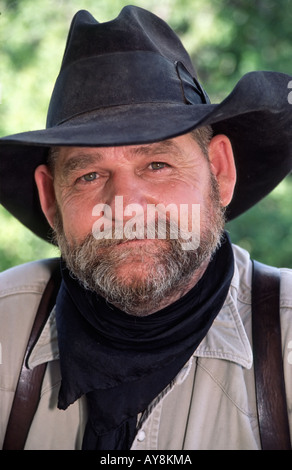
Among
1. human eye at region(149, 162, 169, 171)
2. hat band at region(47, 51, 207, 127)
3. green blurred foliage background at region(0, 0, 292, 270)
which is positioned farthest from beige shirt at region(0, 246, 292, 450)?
green blurred foliage background at region(0, 0, 292, 270)

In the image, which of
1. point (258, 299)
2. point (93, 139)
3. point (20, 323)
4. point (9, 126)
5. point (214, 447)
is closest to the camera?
point (93, 139)

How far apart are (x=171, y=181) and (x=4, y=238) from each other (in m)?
4.56

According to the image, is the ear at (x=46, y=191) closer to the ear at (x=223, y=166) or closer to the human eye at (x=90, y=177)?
the human eye at (x=90, y=177)

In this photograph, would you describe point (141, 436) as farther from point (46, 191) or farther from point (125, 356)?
point (46, 191)

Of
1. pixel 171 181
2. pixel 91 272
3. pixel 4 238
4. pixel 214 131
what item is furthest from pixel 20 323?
pixel 4 238

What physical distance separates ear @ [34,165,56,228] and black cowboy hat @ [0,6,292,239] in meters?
0.05

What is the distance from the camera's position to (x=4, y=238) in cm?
668

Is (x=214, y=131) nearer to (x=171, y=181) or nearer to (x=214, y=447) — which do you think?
(x=171, y=181)

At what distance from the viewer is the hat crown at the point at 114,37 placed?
2367 millimetres

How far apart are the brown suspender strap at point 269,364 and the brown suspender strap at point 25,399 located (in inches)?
33.4

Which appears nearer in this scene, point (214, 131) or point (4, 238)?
point (214, 131)

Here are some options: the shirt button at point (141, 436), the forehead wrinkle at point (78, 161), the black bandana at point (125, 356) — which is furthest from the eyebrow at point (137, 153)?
the shirt button at point (141, 436)

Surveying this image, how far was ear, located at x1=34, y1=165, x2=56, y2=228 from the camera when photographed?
9.02ft

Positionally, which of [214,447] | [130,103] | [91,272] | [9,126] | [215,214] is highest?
[9,126]
